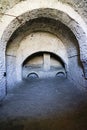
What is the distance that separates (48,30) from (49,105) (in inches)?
72.7

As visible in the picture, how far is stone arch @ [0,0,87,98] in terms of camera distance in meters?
2.54

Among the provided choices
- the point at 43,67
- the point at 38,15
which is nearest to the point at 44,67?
the point at 43,67

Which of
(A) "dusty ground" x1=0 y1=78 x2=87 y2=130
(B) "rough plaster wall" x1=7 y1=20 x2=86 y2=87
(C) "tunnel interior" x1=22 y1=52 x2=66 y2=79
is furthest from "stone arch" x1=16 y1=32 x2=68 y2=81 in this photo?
(A) "dusty ground" x1=0 y1=78 x2=87 y2=130

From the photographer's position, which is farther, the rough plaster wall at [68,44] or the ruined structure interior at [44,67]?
the rough plaster wall at [68,44]

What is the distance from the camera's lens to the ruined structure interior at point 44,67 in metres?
2.12

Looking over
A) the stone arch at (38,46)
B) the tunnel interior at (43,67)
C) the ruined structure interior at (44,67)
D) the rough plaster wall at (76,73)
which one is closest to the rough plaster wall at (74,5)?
the ruined structure interior at (44,67)

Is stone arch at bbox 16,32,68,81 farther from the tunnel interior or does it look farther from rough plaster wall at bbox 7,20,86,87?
the tunnel interior

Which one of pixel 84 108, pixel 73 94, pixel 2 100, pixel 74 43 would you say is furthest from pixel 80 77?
pixel 2 100

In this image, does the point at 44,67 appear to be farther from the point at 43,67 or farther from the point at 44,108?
the point at 44,108

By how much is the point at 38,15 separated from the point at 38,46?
1.21 meters

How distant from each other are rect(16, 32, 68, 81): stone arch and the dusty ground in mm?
600

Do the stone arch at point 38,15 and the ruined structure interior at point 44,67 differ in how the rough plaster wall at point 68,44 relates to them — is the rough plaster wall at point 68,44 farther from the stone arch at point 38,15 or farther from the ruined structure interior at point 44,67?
the stone arch at point 38,15

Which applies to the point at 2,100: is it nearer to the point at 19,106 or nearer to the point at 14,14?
the point at 19,106

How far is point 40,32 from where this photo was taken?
3865mm
